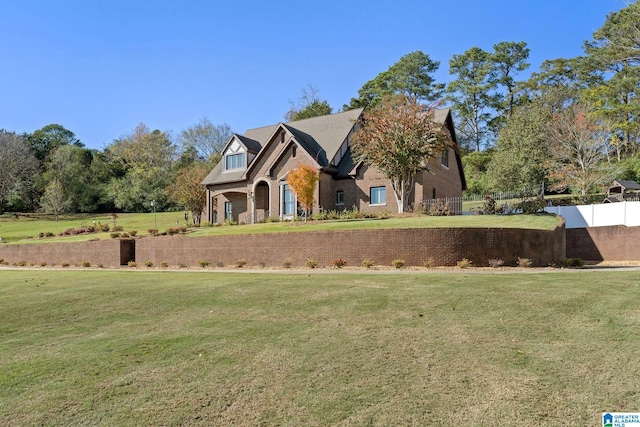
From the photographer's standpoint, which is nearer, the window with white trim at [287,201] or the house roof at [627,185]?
the window with white trim at [287,201]

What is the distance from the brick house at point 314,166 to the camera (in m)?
30.2

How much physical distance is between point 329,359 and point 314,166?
2567 cm

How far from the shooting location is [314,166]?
100ft

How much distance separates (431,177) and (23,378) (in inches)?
1090

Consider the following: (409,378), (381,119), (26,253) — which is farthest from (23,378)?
(26,253)

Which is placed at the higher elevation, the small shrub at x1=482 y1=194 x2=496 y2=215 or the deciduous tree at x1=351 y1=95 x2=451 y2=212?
the deciduous tree at x1=351 y1=95 x2=451 y2=212

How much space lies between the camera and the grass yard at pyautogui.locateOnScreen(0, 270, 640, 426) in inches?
164

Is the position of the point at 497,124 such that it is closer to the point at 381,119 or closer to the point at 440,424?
the point at 381,119

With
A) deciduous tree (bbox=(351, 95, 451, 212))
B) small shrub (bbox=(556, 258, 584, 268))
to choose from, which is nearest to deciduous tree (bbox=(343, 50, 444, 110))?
deciduous tree (bbox=(351, 95, 451, 212))

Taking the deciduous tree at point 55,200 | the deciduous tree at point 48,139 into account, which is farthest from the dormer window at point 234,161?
the deciduous tree at point 48,139

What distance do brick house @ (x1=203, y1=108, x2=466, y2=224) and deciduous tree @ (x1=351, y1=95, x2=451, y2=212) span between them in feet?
6.89

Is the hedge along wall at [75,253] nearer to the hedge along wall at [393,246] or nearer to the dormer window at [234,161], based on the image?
the hedge along wall at [393,246]

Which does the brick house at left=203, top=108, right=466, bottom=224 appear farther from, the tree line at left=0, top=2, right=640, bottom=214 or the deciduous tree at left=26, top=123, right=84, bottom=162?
the deciduous tree at left=26, top=123, right=84, bottom=162

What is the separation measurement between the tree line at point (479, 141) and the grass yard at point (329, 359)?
2244cm
